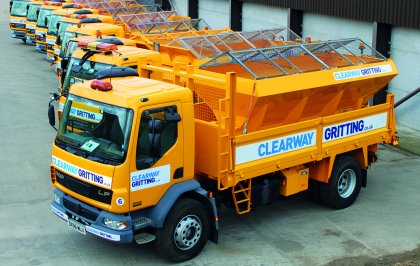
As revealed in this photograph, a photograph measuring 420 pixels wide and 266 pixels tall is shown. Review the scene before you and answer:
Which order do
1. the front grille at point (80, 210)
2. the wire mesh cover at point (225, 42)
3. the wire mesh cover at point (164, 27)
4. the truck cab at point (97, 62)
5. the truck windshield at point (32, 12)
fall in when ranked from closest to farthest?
the front grille at point (80, 210) → the truck cab at point (97, 62) → the wire mesh cover at point (225, 42) → the wire mesh cover at point (164, 27) → the truck windshield at point (32, 12)

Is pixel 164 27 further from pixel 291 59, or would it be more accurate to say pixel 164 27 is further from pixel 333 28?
pixel 291 59

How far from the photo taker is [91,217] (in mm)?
8320

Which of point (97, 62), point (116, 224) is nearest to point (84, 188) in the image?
point (116, 224)

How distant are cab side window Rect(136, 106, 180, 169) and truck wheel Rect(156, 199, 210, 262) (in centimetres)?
80

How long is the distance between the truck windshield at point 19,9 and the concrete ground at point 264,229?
18844 mm

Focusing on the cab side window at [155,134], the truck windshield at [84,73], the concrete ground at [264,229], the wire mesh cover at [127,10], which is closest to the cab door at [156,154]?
the cab side window at [155,134]

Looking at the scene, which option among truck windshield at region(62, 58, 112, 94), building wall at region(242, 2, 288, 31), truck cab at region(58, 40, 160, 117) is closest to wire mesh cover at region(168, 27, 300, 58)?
truck cab at region(58, 40, 160, 117)

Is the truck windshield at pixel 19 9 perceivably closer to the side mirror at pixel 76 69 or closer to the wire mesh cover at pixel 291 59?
the side mirror at pixel 76 69

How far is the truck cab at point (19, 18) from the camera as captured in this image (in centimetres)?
3095

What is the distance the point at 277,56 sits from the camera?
404 inches

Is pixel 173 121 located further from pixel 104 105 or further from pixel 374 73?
pixel 374 73

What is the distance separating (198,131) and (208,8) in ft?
66.9

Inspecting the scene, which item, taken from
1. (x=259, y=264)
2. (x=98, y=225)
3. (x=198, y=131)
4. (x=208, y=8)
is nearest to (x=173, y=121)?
(x=198, y=131)

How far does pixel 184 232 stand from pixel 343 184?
11.7 feet
